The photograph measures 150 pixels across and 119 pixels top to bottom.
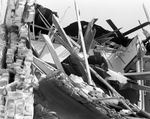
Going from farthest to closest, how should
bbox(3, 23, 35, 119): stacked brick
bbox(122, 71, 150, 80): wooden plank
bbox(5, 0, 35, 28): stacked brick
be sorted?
bbox(122, 71, 150, 80): wooden plank
bbox(5, 0, 35, 28): stacked brick
bbox(3, 23, 35, 119): stacked brick

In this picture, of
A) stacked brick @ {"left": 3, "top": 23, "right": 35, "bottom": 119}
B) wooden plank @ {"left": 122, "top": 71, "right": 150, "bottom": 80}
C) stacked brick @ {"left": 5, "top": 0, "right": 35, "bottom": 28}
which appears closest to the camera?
stacked brick @ {"left": 3, "top": 23, "right": 35, "bottom": 119}

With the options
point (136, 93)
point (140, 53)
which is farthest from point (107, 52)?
point (136, 93)

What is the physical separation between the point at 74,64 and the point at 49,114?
53.0 inches

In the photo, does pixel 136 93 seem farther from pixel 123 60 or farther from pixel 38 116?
pixel 123 60

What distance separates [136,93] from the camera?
16.2 ft

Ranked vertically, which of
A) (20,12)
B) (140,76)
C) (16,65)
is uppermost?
(20,12)

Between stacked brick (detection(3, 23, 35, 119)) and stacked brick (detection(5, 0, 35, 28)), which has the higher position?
stacked brick (detection(5, 0, 35, 28))

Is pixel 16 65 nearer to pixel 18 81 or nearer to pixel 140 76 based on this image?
pixel 18 81

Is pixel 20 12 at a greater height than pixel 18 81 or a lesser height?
greater

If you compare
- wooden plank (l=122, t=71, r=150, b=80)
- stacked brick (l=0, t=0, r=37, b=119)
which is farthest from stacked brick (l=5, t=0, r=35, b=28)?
wooden plank (l=122, t=71, r=150, b=80)

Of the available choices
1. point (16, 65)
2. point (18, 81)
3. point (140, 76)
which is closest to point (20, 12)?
point (16, 65)

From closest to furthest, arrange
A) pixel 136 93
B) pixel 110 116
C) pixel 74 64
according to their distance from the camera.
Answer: pixel 110 116 < pixel 74 64 < pixel 136 93

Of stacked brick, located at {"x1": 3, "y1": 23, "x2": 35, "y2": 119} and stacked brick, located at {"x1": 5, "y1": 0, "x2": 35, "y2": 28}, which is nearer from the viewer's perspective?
stacked brick, located at {"x1": 3, "y1": 23, "x2": 35, "y2": 119}

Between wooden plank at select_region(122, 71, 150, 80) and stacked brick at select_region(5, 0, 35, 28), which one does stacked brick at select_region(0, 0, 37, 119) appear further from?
wooden plank at select_region(122, 71, 150, 80)
